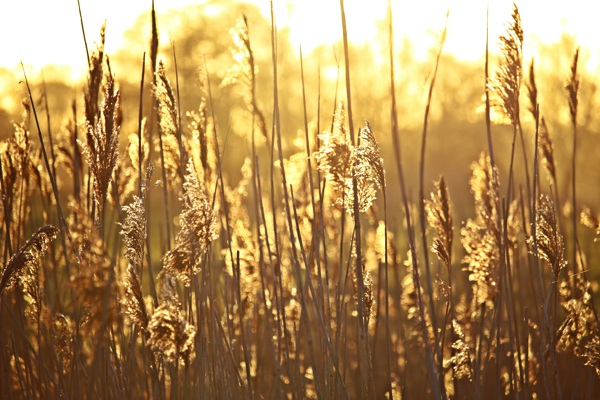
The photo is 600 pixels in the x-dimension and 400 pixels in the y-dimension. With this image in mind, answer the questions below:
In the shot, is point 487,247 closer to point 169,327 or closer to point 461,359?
point 461,359

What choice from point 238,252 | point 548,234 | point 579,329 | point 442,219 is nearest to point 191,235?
point 238,252

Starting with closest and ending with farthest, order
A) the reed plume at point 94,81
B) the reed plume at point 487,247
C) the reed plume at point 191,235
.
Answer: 1. the reed plume at point 191,235
2. the reed plume at point 94,81
3. the reed plume at point 487,247

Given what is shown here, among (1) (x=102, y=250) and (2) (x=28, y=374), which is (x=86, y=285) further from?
(2) (x=28, y=374)

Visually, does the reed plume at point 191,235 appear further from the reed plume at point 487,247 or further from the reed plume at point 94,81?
the reed plume at point 487,247

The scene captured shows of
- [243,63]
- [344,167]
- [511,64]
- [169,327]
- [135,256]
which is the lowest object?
[169,327]

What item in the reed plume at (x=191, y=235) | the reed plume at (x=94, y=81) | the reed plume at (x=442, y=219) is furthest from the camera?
the reed plume at (x=442, y=219)

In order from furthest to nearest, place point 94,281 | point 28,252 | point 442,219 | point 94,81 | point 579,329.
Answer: point 579,329
point 442,219
point 94,81
point 28,252
point 94,281

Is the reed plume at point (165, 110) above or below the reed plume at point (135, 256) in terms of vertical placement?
above

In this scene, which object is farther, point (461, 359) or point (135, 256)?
point (461, 359)

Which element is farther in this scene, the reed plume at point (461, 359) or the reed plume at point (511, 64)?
the reed plume at point (461, 359)

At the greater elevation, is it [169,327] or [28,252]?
[28,252]

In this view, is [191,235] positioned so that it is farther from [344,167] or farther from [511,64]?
[511,64]

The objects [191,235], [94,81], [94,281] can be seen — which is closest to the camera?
Result: [94,281]

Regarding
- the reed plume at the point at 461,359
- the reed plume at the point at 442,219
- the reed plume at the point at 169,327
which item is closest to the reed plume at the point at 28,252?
the reed plume at the point at 169,327
